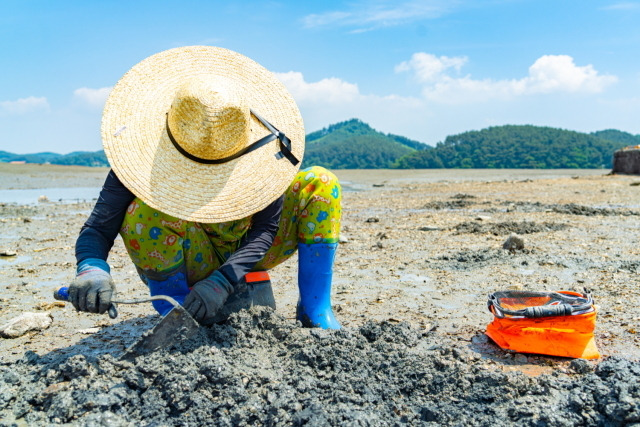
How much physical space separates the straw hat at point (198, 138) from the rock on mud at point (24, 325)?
122 cm

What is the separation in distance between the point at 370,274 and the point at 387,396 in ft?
7.02

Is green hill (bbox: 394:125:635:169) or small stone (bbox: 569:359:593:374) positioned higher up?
green hill (bbox: 394:125:635:169)

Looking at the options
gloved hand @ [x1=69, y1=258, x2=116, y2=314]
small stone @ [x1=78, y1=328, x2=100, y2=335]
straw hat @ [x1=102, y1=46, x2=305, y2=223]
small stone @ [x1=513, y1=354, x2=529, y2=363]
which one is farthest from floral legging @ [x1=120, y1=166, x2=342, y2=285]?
small stone @ [x1=513, y1=354, x2=529, y2=363]

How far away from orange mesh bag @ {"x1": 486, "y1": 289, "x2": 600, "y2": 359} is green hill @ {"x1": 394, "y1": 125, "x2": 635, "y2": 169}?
205 ft

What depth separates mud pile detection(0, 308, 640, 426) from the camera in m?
1.92

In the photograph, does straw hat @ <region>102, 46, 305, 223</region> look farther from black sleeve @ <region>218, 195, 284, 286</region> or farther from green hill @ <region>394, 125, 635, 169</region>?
green hill @ <region>394, 125, 635, 169</region>

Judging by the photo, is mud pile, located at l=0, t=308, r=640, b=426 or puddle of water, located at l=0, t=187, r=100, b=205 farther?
puddle of water, located at l=0, t=187, r=100, b=205

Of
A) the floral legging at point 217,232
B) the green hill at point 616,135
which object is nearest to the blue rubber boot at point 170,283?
the floral legging at point 217,232

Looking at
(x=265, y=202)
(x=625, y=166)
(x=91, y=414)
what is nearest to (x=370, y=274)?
(x=265, y=202)

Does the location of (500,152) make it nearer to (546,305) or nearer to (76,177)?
(76,177)

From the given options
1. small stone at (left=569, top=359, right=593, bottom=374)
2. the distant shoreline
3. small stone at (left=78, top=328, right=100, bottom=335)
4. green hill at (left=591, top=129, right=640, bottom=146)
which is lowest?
small stone at (left=78, top=328, right=100, bottom=335)

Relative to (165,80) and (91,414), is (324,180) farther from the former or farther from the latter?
(91,414)

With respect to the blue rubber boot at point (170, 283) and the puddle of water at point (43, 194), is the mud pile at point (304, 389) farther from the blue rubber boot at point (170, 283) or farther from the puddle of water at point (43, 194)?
the puddle of water at point (43, 194)

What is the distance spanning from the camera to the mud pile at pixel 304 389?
1.92 m
